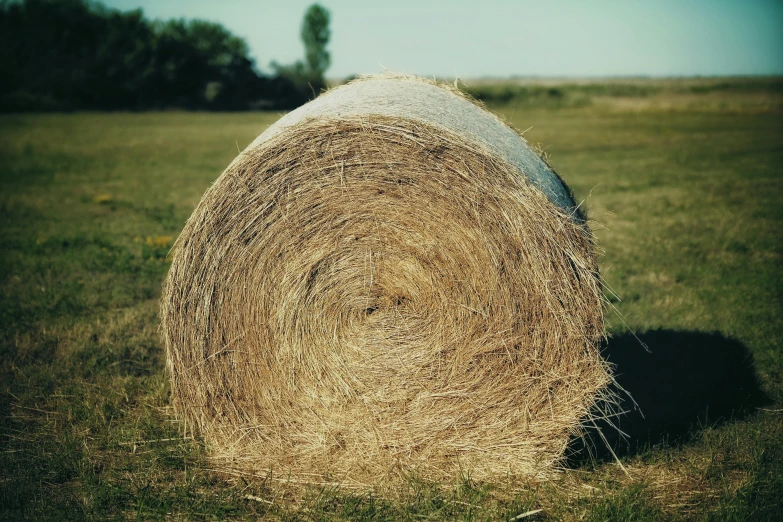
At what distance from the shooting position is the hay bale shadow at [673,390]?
465 cm

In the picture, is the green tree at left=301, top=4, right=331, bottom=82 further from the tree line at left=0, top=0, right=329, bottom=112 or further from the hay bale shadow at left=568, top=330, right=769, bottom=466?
the hay bale shadow at left=568, top=330, right=769, bottom=466

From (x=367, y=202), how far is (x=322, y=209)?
30cm

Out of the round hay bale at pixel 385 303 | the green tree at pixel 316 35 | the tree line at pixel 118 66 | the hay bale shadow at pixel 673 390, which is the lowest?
the hay bale shadow at pixel 673 390

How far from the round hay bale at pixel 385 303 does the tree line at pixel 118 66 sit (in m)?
36.4

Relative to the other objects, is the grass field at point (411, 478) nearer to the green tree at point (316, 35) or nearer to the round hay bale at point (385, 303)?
the round hay bale at point (385, 303)

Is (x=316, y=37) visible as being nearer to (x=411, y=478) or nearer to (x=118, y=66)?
(x=118, y=66)

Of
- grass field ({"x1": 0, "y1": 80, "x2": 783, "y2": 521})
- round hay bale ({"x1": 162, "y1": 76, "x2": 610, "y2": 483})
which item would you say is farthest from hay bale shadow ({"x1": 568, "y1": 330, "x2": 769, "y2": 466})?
round hay bale ({"x1": 162, "y1": 76, "x2": 610, "y2": 483})

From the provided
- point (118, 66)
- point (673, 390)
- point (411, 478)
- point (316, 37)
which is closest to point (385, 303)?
point (411, 478)

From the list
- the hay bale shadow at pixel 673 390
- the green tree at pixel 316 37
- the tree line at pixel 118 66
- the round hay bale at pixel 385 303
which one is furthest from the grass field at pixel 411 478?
the green tree at pixel 316 37

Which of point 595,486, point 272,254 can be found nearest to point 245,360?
point 272,254

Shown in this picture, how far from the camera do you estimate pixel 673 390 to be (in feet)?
17.7

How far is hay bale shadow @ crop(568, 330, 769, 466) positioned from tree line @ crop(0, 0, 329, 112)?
37.2 m

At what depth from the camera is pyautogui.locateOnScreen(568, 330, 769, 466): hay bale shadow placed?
4648mm

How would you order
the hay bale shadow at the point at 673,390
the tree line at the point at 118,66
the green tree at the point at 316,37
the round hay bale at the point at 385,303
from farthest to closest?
the green tree at the point at 316,37 < the tree line at the point at 118,66 < the hay bale shadow at the point at 673,390 < the round hay bale at the point at 385,303
